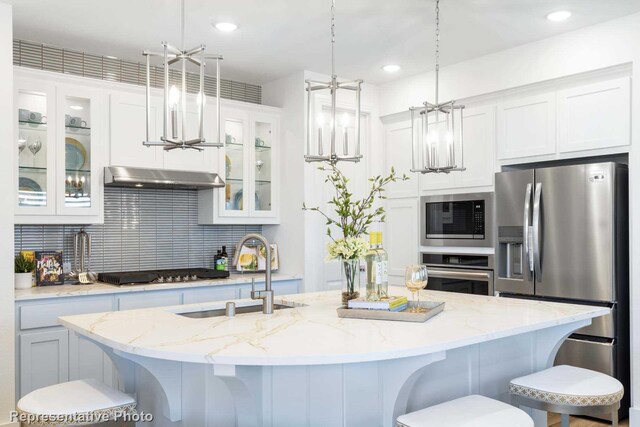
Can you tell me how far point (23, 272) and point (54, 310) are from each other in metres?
0.40

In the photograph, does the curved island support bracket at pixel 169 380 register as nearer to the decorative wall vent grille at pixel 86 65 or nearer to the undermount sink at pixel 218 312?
the undermount sink at pixel 218 312

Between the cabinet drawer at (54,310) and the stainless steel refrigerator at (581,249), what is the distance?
277 centimetres

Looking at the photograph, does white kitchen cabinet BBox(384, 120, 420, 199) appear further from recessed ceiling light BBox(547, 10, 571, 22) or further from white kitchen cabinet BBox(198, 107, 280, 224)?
recessed ceiling light BBox(547, 10, 571, 22)

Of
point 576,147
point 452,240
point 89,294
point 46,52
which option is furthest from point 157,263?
point 576,147

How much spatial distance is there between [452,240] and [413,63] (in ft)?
4.68

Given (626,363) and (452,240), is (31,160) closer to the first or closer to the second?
(452,240)

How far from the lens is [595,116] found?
3678mm

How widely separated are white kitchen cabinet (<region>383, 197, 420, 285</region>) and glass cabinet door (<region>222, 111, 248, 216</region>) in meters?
1.32

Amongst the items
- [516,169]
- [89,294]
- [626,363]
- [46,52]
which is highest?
[46,52]

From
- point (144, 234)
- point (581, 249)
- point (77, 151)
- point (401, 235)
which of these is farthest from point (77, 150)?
point (581, 249)

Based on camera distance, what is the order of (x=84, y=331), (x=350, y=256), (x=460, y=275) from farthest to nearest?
(x=460, y=275)
(x=350, y=256)
(x=84, y=331)

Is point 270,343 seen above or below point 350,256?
below

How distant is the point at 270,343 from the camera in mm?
1856

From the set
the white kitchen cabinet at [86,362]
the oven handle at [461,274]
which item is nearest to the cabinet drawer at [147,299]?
the white kitchen cabinet at [86,362]
